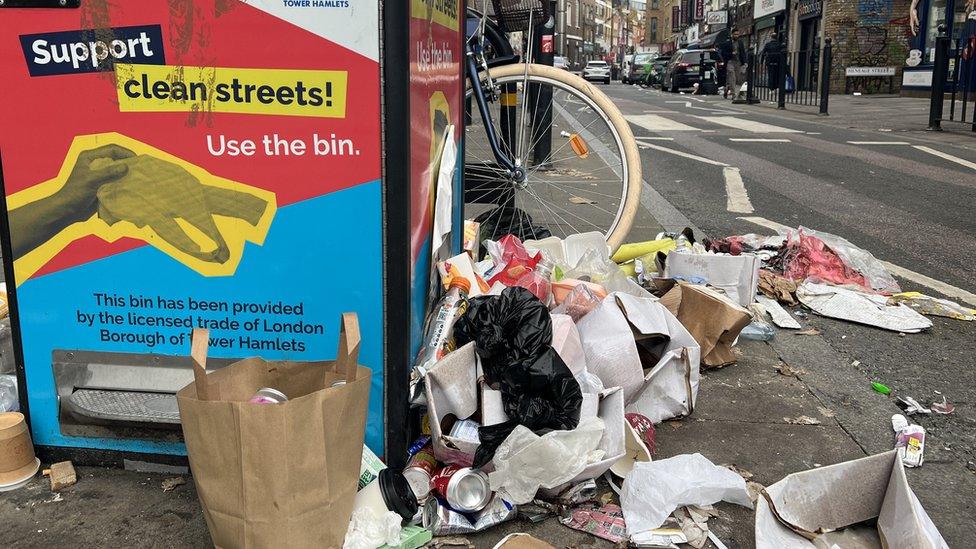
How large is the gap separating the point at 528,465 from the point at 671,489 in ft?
1.36

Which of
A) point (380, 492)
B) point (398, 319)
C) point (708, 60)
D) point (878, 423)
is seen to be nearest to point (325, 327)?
point (398, 319)

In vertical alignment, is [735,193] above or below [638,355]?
above

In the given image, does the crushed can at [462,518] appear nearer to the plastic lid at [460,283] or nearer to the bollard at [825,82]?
the plastic lid at [460,283]

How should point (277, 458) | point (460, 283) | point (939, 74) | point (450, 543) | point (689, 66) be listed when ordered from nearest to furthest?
point (277, 458) → point (450, 543) → point (460, 283) → point (939, 74) → point (689, 66)

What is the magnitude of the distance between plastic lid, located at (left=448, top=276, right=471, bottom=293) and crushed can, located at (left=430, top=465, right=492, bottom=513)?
77 centimetres

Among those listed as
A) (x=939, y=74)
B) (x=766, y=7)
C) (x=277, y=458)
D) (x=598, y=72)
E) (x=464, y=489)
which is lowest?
(x=464, y=489)

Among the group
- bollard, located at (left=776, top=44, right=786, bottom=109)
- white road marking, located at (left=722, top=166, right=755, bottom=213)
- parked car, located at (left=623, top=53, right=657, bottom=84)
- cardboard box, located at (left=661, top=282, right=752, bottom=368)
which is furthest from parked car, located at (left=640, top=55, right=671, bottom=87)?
cardboard box, located at (left=661, top=282, right=752, bottom=368)

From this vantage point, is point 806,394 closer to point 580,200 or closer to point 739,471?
point 739,471

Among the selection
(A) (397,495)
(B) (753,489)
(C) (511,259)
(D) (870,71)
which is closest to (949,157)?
(C) (511,259)

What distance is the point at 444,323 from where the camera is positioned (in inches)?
110

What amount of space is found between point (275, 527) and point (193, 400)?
355 millimetres

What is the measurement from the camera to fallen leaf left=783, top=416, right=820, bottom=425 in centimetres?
298

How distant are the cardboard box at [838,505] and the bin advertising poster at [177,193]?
3.72ft

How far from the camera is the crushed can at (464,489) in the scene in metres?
2.30
